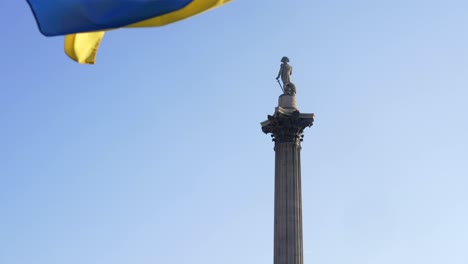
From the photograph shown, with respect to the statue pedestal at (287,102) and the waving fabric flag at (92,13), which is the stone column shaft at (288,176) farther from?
the waving fabric flag at (92,13)

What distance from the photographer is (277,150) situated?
3347 cm

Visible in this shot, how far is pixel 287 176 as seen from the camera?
3269 cm

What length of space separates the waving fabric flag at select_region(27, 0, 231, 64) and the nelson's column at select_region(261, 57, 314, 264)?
19.4 metres

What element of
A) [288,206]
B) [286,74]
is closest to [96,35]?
[288,206]

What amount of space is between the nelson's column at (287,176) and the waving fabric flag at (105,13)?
19394mm

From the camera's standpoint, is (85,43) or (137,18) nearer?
(137,18)

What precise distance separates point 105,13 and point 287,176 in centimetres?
2054

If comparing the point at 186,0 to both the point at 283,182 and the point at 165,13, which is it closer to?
the point at 165,13

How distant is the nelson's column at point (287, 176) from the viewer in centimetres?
3148

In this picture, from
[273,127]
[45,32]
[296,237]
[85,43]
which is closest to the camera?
[45,32]

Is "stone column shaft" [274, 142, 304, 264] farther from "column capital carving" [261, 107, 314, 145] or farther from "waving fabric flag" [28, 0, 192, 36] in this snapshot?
"waving fabric flag" [28, 0, 192, 36]

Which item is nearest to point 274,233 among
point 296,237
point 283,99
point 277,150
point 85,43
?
point 296,237

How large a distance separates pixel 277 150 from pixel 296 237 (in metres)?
4.04

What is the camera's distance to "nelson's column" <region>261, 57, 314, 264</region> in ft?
103
